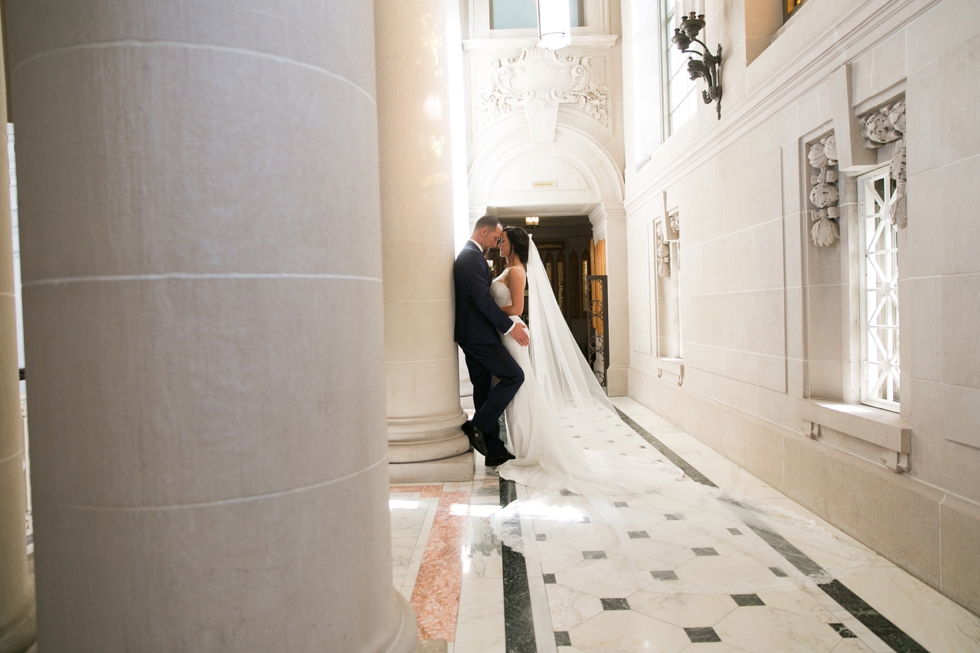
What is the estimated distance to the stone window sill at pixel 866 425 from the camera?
11.4 feet

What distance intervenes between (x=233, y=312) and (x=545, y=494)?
3.70m

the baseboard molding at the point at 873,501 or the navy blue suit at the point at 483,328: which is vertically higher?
the navy blue suit at the point at 483,328

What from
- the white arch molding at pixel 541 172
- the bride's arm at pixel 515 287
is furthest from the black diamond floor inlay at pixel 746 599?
the white arch molding at pixel 541 172

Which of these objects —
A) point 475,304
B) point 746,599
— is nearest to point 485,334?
point 475,304

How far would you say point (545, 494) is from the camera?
475 centimetres

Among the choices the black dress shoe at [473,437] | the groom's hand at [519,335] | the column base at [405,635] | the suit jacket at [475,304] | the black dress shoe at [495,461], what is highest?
the suit jacket at [475,304]

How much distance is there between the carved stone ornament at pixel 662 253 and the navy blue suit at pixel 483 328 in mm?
4072

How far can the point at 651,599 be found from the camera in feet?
10.0

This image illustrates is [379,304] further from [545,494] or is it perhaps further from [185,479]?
[545,494]

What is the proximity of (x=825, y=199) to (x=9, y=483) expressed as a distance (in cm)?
479

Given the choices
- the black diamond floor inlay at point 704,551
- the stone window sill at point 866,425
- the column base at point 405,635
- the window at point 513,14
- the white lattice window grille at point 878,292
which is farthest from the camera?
the window at point 513,14

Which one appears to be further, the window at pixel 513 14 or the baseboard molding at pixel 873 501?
the window at pixel 513 14

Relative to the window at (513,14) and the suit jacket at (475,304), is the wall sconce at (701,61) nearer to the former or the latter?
the suit jacket at (475,304)

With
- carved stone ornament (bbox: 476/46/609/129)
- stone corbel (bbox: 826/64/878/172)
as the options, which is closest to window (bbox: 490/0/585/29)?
carved stone ornament (bbox: 476/46/609/129)
